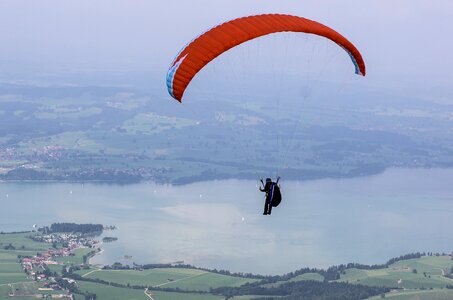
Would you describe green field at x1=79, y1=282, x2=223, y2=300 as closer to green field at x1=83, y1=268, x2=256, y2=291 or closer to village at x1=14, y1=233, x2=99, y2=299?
village at x1=14, y1=233, x2=99, y2=299

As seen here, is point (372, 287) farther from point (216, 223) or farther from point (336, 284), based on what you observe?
point (216, 223)

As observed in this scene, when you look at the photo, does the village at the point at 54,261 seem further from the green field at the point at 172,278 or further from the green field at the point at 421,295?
the green field at the point at 421,295

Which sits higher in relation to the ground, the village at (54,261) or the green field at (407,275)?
the green field at (407,275)

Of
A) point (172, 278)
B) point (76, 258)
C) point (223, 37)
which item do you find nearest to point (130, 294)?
point (172, 278)

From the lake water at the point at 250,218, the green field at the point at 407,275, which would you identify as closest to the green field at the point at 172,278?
the lake water at the point at 250,218

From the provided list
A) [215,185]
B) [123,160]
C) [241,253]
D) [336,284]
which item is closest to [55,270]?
[241,253]

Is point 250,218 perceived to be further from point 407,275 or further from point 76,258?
point 407,275
